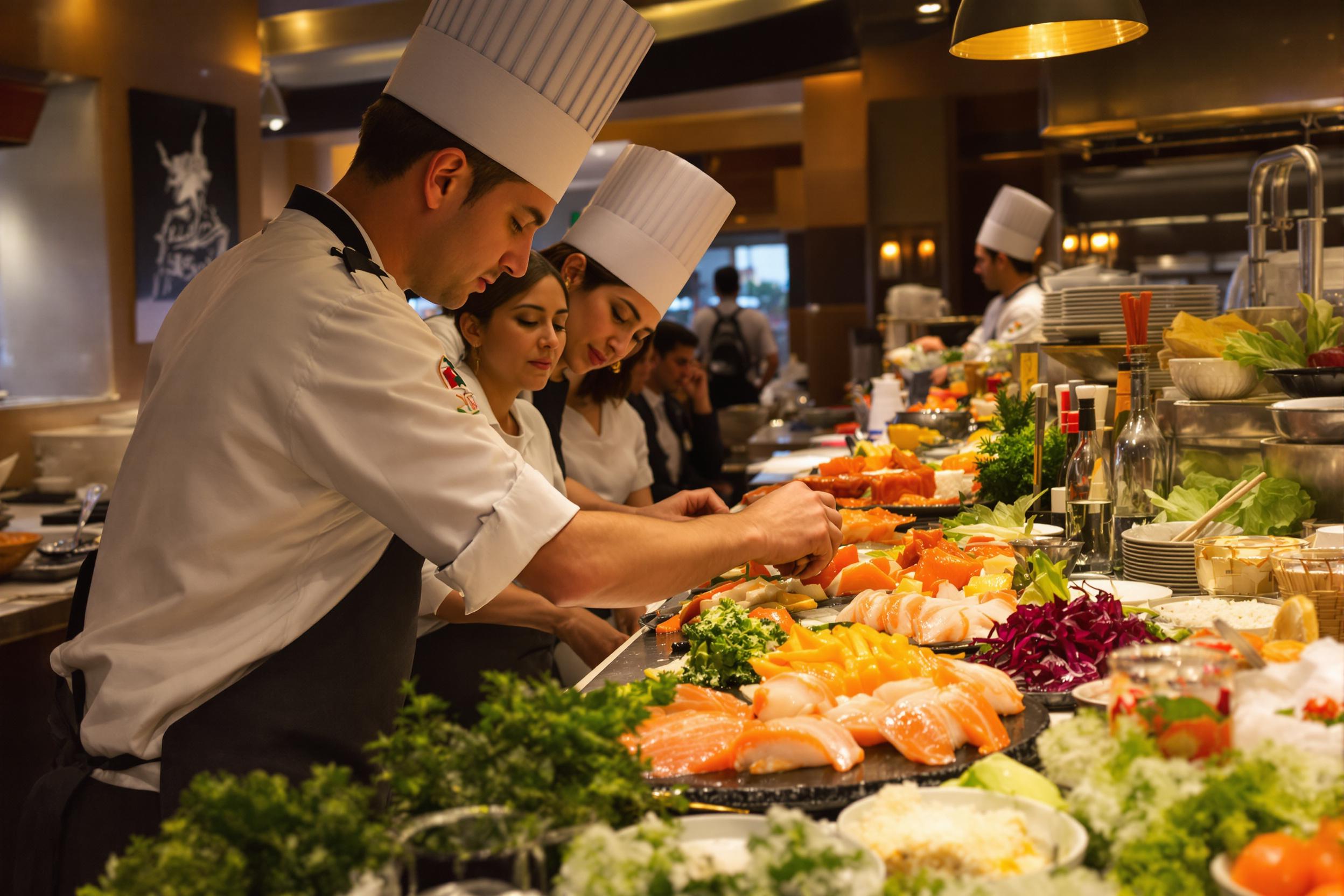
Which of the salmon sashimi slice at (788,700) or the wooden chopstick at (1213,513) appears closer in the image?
the salmon sashimi slice at (788,700)

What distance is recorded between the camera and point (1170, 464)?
263cm

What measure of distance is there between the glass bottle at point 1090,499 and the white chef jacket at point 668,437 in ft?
12.8

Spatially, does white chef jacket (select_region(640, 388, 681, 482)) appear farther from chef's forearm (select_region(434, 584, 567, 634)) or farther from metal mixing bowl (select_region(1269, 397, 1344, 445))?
metal mixing bowl (select_region(1269, 397, 1344, 445))

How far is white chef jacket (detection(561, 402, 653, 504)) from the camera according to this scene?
13.6 ft

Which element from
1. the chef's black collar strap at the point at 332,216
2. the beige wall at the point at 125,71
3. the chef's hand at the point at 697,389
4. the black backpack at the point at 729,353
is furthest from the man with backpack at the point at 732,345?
the chef's black collar strap at the point at 332,216

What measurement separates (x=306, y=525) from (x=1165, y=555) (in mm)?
1508

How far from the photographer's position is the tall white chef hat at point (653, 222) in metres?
3.45

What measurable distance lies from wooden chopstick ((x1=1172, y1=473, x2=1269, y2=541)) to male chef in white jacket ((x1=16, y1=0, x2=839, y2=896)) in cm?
90

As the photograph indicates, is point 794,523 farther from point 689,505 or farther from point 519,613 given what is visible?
point 519,613

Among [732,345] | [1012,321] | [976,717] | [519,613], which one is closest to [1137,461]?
[976,717]

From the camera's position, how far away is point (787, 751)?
1.33 m

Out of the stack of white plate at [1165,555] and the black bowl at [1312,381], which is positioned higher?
the black bowl at [1312,381]

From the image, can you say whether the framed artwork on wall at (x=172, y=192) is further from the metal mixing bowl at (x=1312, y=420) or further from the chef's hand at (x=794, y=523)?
the metal mixing bowl at (x=1312, y=420)

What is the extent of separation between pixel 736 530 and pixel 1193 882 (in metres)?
1.02
